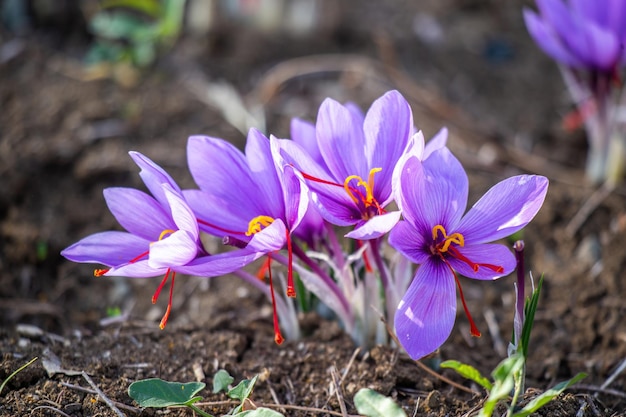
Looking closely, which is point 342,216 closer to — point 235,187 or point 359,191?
point 359,191

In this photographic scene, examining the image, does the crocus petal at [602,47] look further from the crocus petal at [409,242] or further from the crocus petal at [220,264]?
the crocus petal at [220,264]

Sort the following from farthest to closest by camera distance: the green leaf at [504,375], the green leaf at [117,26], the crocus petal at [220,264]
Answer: the green leaf at [117,26] < the crocus petal at [220,264] < the green leaf at [504,375]

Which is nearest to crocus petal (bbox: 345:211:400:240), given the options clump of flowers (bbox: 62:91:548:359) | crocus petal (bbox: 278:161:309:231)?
clump of flowers (bbox: 62:91:548:359)

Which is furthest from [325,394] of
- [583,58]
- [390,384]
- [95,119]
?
[95,119]

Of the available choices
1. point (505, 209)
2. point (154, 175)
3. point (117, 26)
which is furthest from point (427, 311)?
point (117, 26)

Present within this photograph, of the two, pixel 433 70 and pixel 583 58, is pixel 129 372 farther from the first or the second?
pixel 433 70

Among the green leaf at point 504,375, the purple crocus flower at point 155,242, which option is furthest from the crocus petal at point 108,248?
the green leaf at point 504,375
